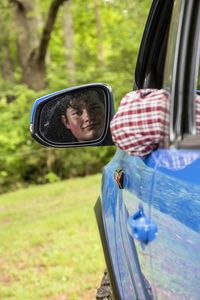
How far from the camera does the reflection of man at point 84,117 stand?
8.14 ft

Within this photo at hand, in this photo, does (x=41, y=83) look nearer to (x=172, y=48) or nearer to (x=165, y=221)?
(x=172, y=48)

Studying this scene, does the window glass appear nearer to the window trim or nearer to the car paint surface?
the window trim

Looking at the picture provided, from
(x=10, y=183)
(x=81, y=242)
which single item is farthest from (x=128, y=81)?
(x=81, y=242)

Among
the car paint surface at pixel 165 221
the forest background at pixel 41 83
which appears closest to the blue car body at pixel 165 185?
the car paint surface at pixel 165 221

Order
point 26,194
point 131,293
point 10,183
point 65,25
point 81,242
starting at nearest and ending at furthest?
1. point 131,293
2. point 81,242
3. point 26,194
4. point 10,183
5. point 65,25

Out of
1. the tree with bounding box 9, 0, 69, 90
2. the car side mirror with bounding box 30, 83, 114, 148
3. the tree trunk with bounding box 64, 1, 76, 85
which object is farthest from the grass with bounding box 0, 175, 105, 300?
the tree trunk with bounding box 64, 1, 76, 85

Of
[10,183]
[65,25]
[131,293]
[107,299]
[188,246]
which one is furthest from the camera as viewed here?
[65,25]

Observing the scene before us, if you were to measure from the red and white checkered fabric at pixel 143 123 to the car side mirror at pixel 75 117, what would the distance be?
1.87ft

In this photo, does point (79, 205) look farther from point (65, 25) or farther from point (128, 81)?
point (65, 25)

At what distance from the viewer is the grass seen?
503 centimetres

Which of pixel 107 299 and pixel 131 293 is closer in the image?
pixel 131 293

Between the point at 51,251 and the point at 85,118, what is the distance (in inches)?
161

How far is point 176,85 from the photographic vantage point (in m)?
1.78

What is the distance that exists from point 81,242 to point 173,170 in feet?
16.2
